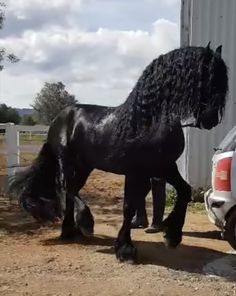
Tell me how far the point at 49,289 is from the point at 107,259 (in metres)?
1.20

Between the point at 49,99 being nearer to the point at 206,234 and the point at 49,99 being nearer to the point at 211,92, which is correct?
the point at 206,234

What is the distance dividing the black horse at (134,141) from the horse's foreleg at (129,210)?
11 mm

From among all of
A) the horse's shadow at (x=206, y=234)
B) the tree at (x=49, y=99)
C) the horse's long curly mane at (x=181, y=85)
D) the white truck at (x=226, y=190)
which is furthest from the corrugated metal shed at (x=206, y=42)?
the tree at (x=49, y=99)

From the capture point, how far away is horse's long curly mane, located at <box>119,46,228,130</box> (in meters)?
5.64

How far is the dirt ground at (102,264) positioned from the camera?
5.35 meters

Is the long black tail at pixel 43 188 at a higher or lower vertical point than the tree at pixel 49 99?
lower

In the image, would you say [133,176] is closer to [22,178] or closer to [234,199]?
[234,199]

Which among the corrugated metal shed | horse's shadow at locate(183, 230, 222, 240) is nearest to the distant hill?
the corrugated metal shed

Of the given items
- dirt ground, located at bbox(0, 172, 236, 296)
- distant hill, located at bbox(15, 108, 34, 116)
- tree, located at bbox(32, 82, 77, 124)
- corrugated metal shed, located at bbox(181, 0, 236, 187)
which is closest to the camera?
dirt ground, located at bbox(0, 172, 236, 296)

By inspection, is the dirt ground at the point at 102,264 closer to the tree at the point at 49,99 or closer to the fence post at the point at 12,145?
the fence post at the point at 12,145

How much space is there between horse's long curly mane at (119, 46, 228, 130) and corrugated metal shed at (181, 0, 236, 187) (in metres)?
5.00

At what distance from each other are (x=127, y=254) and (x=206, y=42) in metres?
5.81

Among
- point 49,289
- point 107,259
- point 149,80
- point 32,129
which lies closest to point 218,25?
point 32,129

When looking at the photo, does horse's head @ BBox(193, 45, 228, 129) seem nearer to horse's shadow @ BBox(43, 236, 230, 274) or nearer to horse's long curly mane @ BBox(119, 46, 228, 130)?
horse's long curly mane @ BBox(119, 46, 228, 130)
